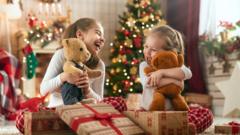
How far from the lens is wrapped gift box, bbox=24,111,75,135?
1.53 m

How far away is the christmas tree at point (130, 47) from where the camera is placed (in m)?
4.60

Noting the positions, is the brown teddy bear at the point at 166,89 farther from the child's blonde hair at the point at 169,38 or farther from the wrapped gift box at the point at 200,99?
the wrapped gift box at the point at 200,99

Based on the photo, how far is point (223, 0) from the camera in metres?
4.39

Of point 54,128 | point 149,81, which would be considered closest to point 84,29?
point 149,81

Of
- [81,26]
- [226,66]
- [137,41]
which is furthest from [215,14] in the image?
[81,26]

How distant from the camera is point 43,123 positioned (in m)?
1.55

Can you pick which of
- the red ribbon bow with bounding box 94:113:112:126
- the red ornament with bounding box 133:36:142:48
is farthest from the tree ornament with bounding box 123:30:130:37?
the red ribbon bow with bounding box 94:113:112:126

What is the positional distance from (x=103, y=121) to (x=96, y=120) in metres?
0.03

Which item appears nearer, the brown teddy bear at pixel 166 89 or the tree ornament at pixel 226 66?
the brown teddy bear at pixel 166 89

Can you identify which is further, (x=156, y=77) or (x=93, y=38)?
(x=93, y=38)

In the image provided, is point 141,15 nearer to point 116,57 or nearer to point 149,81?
point 116,57

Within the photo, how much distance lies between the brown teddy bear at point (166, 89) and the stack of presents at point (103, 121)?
0.11 metres

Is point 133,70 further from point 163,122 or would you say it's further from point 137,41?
point 163,122

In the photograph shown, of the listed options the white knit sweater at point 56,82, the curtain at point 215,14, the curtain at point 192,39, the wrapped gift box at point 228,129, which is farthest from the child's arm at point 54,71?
the curtain at point 192,39
